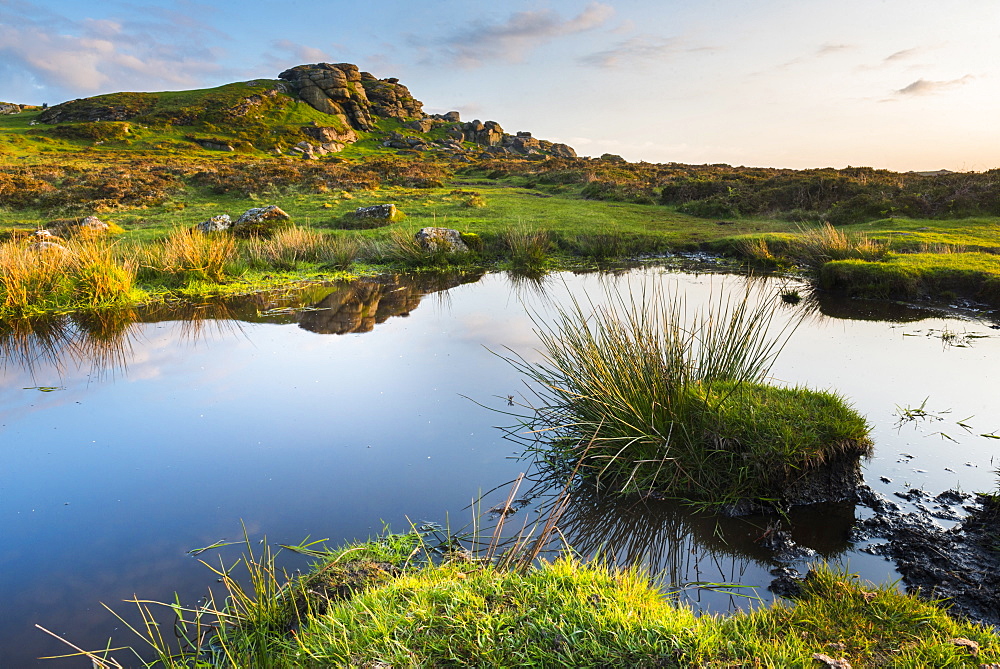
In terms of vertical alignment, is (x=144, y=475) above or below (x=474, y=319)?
below

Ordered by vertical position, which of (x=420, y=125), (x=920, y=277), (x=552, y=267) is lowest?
(x=920, y=277)

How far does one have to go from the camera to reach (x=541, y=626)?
233 cm

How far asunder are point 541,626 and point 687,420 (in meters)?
2.65

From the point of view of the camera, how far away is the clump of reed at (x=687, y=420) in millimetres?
4156

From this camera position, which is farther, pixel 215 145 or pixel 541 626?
pixel 215 145

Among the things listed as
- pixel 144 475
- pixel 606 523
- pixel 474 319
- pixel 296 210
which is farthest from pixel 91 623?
pixel 296 210

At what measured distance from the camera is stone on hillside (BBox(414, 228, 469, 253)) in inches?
599

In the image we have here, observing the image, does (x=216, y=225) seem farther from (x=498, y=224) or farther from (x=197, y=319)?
(x=498, y=224)

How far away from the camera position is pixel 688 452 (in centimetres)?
441

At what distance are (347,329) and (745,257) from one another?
35.5 ft

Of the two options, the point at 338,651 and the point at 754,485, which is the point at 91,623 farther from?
the point at 754,485

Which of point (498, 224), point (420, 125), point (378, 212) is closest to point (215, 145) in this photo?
point (420, 125)

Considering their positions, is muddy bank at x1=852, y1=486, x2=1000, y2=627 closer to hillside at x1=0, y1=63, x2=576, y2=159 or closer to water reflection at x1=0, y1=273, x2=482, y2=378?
water reflection at x1=0, y1=273, x2=482, y2=378

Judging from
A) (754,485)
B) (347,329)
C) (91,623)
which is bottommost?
(91,623)
